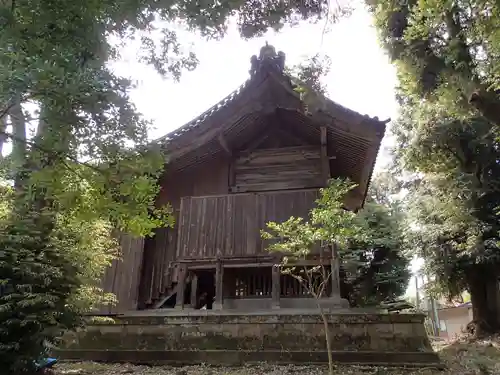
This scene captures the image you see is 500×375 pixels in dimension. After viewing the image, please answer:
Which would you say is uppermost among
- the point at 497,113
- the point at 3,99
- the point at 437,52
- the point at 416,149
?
the point at 416,149

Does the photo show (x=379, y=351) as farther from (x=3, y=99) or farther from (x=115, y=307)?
(x=3, y=99)

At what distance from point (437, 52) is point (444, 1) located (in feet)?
9.34

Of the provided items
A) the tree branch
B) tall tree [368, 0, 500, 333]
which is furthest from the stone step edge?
tall tree [368, 0, 500, 333]

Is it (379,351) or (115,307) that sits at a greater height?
(115,307)

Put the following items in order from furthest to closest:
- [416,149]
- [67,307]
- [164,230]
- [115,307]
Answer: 1. [416,149]
2. [164,230]
3. [115,307]
4. [67,307]

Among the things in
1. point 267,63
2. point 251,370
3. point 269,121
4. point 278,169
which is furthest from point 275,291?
point 267,63

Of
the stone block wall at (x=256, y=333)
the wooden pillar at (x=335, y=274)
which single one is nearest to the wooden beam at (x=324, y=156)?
the wooden pillar at (x=335, y=274)

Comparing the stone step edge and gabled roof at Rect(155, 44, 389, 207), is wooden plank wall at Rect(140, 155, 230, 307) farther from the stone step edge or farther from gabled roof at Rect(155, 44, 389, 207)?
the stone step edge

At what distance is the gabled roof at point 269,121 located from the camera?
360 inches

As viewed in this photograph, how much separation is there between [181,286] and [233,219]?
74.8 inches

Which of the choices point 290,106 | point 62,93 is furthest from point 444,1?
point 290,106

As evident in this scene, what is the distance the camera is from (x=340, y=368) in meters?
6.79

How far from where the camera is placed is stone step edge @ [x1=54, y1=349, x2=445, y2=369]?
683 centimetres

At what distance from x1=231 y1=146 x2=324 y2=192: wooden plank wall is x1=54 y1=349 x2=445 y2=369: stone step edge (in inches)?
166
